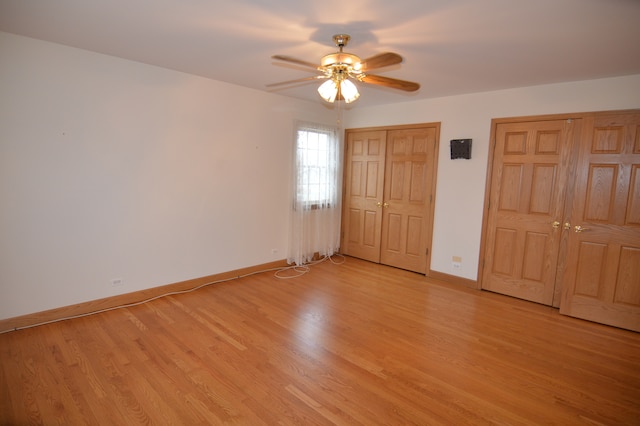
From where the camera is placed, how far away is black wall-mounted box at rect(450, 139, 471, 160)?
4277 millimetres

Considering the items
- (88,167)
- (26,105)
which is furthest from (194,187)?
(26,105)

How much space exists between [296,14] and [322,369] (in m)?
2.52

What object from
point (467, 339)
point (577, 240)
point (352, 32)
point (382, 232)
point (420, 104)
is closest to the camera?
point (352, 32)

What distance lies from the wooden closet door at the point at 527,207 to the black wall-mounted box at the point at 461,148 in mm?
Answer: 309

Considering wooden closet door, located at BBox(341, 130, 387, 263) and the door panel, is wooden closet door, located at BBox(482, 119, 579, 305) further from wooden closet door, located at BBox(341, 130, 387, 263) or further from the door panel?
wooden closet door, located at BBox(341, 130, 387, 263)

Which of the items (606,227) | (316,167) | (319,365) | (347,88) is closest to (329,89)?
(347,88)

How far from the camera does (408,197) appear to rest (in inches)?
197

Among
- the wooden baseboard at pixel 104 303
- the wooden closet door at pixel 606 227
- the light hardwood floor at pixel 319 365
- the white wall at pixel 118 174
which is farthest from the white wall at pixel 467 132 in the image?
the wooden baseboard at pixel 104 303

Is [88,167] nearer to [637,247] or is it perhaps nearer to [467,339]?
[467,339]

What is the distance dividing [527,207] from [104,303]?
4734 millimetres

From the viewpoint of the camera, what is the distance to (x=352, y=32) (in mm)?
2480

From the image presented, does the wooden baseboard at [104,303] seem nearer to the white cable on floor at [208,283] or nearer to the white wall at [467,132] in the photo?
the white cable on floor at [208,283]

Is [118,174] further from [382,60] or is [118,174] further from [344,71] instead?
[382,60]

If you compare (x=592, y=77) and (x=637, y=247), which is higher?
(x=592, y=77)
